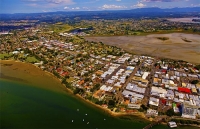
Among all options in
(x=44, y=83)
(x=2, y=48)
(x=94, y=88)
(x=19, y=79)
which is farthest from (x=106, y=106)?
(x=2, y=48)

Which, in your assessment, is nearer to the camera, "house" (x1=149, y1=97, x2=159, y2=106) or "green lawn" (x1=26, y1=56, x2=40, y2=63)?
"house" (x1=149, y1=97, x2=159, y2=106)

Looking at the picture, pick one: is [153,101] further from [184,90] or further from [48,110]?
[48,110]

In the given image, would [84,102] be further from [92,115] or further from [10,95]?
[10,95]

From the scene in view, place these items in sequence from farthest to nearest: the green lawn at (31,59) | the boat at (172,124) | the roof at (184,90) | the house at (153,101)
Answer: the green lawn at (31,59) → the roof at (184,90) → the house at (153,101) → the boat at (172,124)

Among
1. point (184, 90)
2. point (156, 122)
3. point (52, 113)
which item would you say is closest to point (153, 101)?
point (156, 122)

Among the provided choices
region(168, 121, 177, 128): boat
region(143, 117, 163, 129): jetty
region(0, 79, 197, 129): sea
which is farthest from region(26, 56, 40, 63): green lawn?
region(168, 121, 177, 128): boat

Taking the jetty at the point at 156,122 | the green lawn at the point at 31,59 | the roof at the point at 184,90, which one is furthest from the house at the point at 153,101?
the green lawn at the point at 31,59

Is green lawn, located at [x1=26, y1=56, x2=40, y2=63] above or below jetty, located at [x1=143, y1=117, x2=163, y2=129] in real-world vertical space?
above

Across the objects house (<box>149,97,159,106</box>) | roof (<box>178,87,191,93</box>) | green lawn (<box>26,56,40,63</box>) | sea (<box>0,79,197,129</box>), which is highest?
green lawn (<box>26,56,40,63</box>)

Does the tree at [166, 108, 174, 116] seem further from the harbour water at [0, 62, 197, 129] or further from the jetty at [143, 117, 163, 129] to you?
the harbour water at [0, 62, 197, 129]

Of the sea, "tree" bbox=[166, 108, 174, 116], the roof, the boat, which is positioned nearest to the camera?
the boat

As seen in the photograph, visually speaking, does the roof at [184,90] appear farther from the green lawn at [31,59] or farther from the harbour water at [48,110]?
the green lawn at [31,59]
